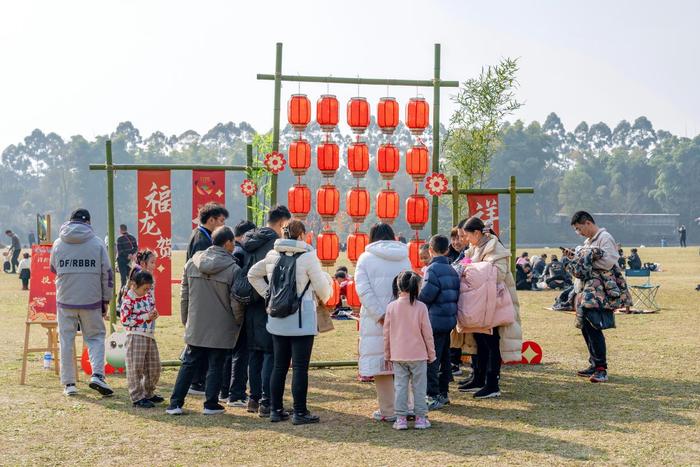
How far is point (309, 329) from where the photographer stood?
7.46 m

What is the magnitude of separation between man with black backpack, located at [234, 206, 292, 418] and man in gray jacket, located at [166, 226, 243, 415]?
122 mm

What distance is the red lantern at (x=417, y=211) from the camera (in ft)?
37.0

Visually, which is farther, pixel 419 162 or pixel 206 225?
pixel 419 162

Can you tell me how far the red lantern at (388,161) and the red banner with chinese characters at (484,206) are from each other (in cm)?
99

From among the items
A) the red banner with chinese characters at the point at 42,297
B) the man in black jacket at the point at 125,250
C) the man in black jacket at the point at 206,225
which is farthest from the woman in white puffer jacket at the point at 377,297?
the man in black jacket at the point at 125,250

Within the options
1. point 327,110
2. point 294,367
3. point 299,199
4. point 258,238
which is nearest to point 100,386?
point 258,238

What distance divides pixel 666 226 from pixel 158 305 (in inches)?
2772

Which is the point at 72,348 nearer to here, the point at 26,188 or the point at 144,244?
the point at 144,244

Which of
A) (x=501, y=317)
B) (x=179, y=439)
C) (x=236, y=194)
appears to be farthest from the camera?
(x=236, y=194)

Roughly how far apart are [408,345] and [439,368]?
4.11 ft

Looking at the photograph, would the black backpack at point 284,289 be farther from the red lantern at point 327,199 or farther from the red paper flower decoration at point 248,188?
the red lantern at point 327,199

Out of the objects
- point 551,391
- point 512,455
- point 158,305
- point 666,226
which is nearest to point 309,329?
point 512,455

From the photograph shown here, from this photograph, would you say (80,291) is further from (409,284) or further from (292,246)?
(409,284)

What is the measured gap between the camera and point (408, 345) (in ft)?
24.0
